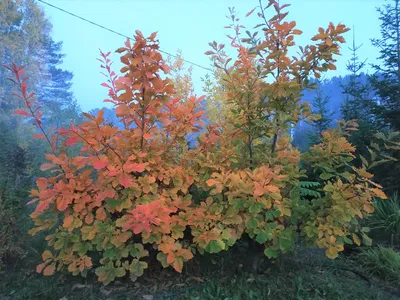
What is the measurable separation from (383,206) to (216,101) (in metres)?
Result: 4.23

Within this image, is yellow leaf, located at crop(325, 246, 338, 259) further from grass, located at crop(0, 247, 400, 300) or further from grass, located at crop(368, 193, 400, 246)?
grass, located at crop(368, 193, 400, 246)

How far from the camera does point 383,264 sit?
2691 mm

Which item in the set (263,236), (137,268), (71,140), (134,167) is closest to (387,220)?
(263,236)

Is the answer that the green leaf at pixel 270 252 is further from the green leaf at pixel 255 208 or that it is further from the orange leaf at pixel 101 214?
the orange leaf at pixel 101 214

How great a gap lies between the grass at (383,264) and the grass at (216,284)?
0.32ft

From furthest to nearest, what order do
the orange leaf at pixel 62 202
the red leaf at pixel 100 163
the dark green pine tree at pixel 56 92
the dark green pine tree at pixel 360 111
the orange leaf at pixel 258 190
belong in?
Answer: the dark green pine tree at pixel 56 92, the dark green pine tree at pixel 360 111, the orange leaf at pixel 62 202, the orange leaf at pixel 258 190, the red leaf at pixel 100 163

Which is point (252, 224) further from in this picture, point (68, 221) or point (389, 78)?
point (389, 78)

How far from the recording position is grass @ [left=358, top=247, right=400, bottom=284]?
2.58 metres

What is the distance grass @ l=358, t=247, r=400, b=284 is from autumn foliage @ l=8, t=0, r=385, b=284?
0.49 metres

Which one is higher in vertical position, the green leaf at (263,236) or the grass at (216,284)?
the green leaf at (263,236)

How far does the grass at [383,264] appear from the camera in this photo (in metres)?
2.58

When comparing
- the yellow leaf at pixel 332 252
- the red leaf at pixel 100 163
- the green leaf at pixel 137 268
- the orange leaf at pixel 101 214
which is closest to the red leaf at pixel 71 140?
the red leaf at pixel 100 163

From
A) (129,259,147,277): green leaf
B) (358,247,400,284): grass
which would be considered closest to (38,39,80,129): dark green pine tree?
(129,259,147,277): green leaf

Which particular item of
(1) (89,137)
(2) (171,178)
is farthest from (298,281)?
(1) (89,137)
